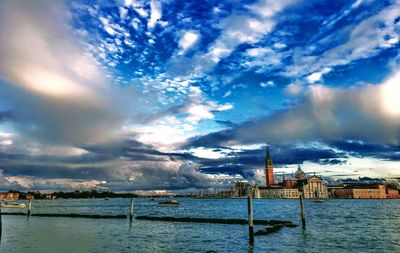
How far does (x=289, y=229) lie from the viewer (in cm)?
4644

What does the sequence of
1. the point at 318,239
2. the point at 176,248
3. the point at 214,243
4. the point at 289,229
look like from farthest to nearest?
the point at 289,229
the point at 318,239
the point at 214,243
the point at 176,248

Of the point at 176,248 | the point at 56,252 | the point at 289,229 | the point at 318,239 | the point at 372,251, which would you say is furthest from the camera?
the point at 289,229

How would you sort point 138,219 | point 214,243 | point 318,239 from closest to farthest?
point 214,243
point 318,239
point 138,219

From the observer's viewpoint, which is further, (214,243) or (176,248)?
(214,243)

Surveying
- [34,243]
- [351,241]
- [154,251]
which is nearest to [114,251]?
[154,251]

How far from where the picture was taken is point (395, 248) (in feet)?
106

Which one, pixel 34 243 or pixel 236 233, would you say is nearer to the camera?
pixel 34 243

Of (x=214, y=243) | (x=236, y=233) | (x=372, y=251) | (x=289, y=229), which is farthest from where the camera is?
(x=289, y=229)

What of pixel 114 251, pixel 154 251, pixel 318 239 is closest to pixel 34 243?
pixel 114 251

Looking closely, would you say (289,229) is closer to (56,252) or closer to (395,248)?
(395,248)

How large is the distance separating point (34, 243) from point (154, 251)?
12.3 metres

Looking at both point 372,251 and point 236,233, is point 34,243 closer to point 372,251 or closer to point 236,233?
point 236,233

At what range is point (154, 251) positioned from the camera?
31.3 metres

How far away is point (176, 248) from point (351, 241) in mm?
19127
